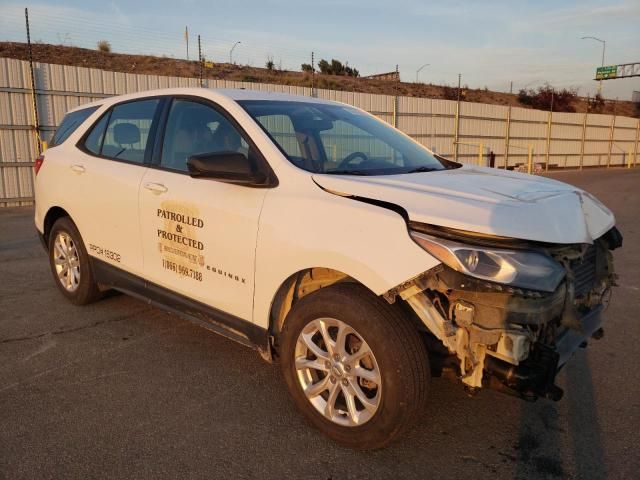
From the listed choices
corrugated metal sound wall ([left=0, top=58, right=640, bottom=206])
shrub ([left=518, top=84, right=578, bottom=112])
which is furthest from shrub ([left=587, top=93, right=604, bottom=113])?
corrugated metal sound wall ([left=0, top=58, right=640, bottom=206])

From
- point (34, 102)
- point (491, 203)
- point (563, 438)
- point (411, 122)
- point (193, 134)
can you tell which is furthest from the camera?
point (411, 122)

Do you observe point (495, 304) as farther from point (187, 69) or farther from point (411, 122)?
point (187, 69)

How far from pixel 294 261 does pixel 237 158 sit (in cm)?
66

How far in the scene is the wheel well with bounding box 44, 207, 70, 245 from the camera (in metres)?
4.61

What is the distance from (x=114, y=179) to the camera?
3.86m

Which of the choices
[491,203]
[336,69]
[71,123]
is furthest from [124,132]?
[336,69]

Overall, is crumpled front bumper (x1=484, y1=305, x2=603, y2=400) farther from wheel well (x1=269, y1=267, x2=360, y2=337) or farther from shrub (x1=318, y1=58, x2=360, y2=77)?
shrub (x1=318, y1=58, x2=360, y2=77)

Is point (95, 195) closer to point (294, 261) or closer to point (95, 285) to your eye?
point (95, 285)

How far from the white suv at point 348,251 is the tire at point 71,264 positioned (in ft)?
1.64

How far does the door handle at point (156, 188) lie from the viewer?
11.2 ft

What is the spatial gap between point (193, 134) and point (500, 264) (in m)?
2.22

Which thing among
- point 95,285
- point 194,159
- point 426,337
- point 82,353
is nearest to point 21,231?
point 95,285

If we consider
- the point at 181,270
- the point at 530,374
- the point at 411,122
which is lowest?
the point at 530,374

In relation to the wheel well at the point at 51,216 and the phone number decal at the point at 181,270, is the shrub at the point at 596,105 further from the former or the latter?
the phone number decal at the point at 181,270
